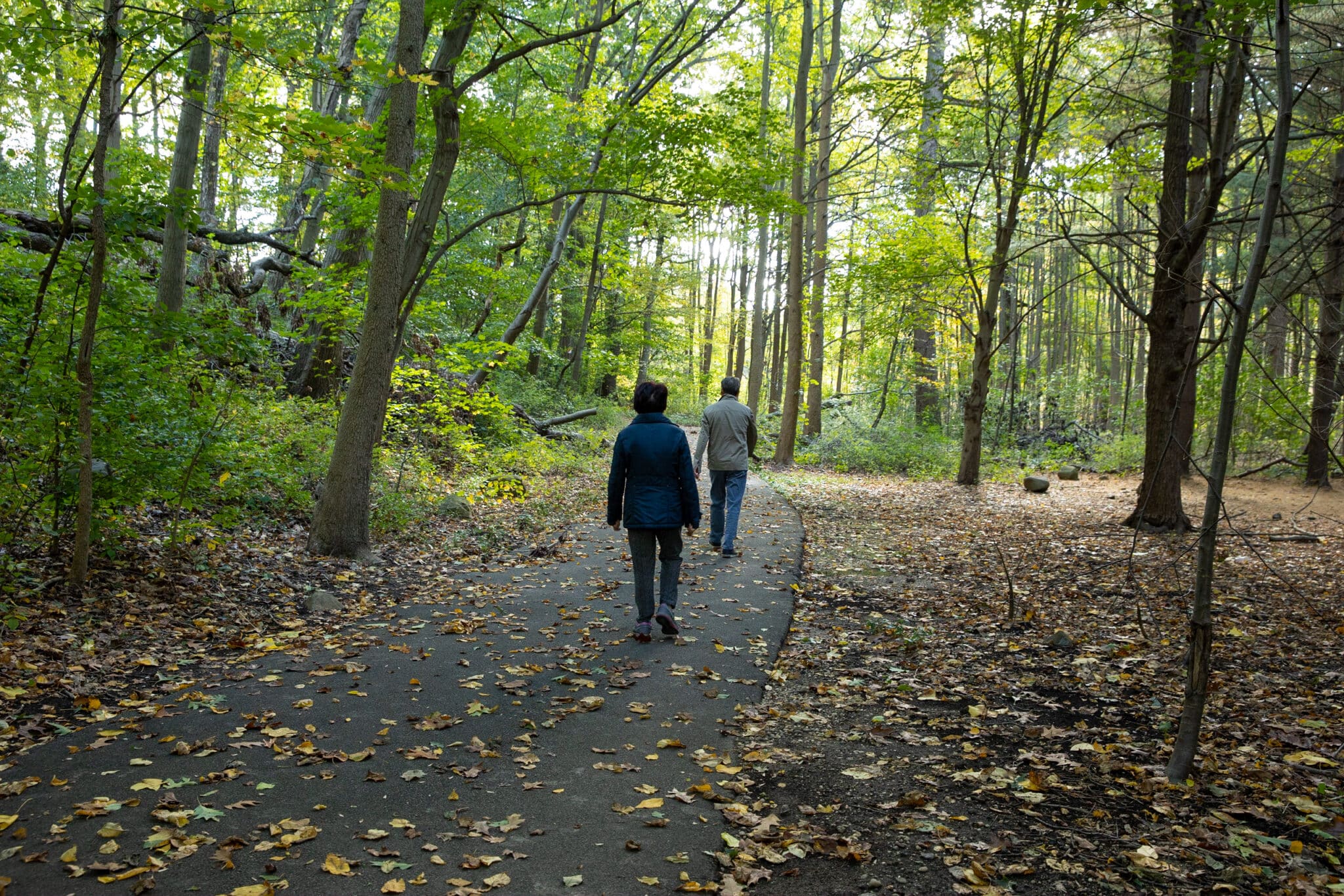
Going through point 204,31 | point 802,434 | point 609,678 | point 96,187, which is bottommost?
point 609,678

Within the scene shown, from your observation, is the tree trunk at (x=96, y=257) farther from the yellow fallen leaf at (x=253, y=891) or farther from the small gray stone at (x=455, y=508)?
the small gray stone at (x=455, y=508)

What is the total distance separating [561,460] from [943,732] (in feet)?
45.6

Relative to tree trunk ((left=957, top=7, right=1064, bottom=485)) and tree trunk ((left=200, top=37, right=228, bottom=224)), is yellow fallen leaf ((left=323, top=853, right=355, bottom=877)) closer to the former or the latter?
tree trunk ((left=957, top=7, right=1064, bottom=485))

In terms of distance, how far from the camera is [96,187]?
578 cm

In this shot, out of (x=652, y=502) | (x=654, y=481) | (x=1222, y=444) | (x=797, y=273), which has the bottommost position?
(x=652, y=502)

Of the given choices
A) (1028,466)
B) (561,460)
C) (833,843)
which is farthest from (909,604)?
(1028,466)

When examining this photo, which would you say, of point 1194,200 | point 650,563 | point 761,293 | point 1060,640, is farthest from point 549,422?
point 1060,640

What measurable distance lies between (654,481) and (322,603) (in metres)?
3.25

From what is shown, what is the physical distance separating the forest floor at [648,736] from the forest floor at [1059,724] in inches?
1.0

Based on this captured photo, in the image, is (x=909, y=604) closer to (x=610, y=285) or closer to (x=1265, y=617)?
(x=1265, y=617)

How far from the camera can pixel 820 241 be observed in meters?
23.9

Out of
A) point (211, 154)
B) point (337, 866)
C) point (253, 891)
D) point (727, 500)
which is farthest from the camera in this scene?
point (211, 154)

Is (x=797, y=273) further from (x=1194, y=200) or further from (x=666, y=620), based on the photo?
(x=666, y=620)

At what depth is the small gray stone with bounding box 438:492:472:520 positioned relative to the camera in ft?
37.2
